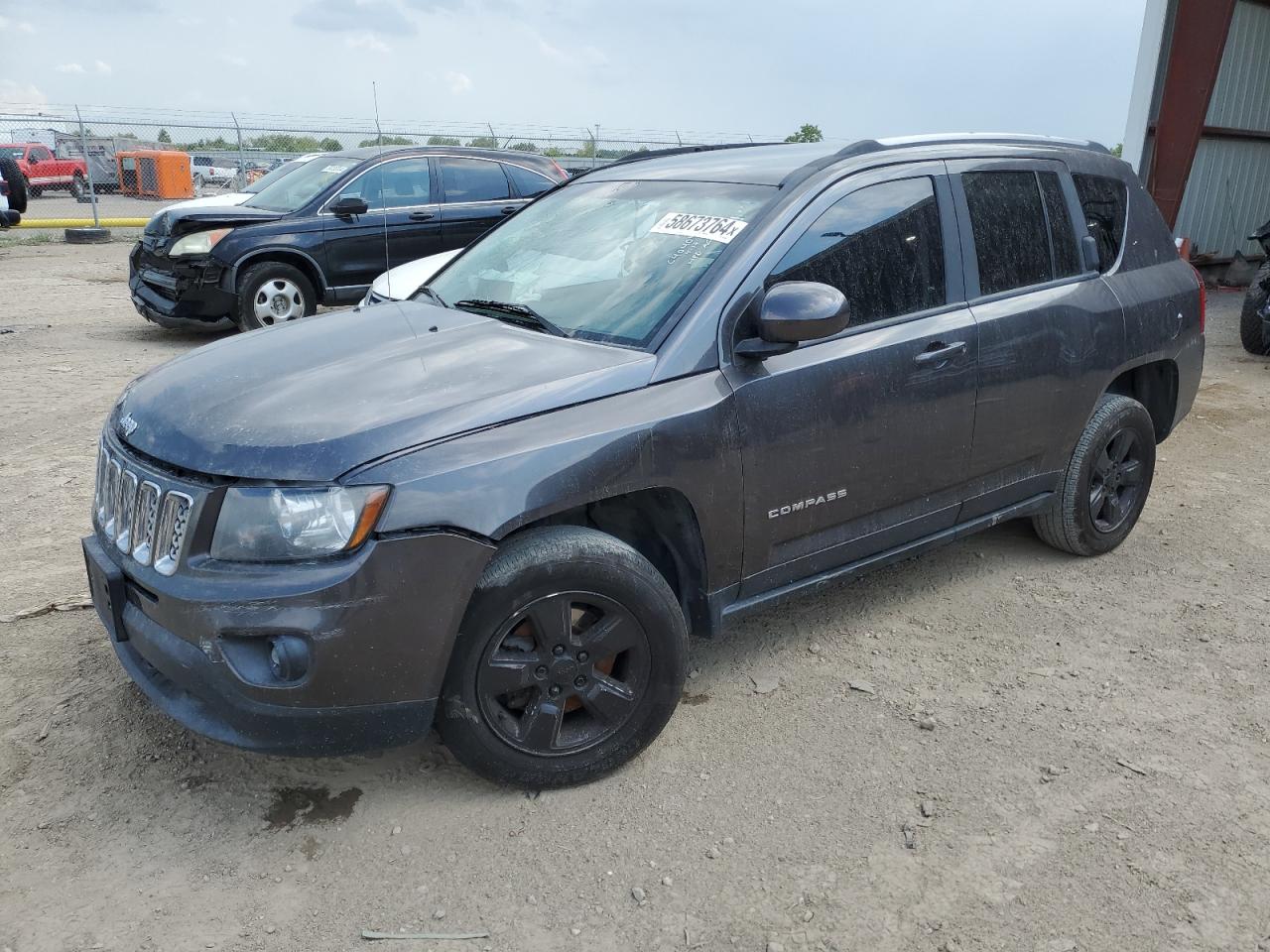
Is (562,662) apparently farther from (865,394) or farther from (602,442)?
(865,394)

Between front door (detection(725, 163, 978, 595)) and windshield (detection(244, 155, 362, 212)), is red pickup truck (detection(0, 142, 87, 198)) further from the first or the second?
front door (detection(725, 163, 978, 595))

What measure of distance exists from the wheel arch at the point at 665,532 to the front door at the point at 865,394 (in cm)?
19

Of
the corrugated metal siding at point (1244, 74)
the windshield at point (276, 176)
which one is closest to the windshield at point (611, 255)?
the windshield at point (276, 176)

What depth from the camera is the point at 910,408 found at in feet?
11.7

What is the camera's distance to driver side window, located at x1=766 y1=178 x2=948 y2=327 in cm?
340

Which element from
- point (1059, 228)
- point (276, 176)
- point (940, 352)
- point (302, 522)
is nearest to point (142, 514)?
point (302, 522)

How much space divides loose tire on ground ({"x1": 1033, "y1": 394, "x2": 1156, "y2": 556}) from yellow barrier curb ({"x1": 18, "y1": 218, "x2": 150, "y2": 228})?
18.1 meters

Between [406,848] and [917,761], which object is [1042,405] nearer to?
[917,761]

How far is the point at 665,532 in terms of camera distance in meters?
3.19

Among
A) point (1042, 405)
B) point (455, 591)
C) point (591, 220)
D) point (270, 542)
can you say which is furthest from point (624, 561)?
point (1042, 405)

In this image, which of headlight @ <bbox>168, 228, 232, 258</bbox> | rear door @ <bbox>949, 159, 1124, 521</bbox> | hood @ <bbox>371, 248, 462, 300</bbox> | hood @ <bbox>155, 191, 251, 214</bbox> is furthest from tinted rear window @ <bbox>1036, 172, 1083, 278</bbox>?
hood @ <bbox>155, 191, 251, 214</bbox>

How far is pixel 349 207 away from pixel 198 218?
129cm

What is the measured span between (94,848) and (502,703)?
1.11 meters

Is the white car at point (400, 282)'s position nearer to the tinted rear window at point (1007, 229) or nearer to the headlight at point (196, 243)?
the headlight at point (196, 243)
